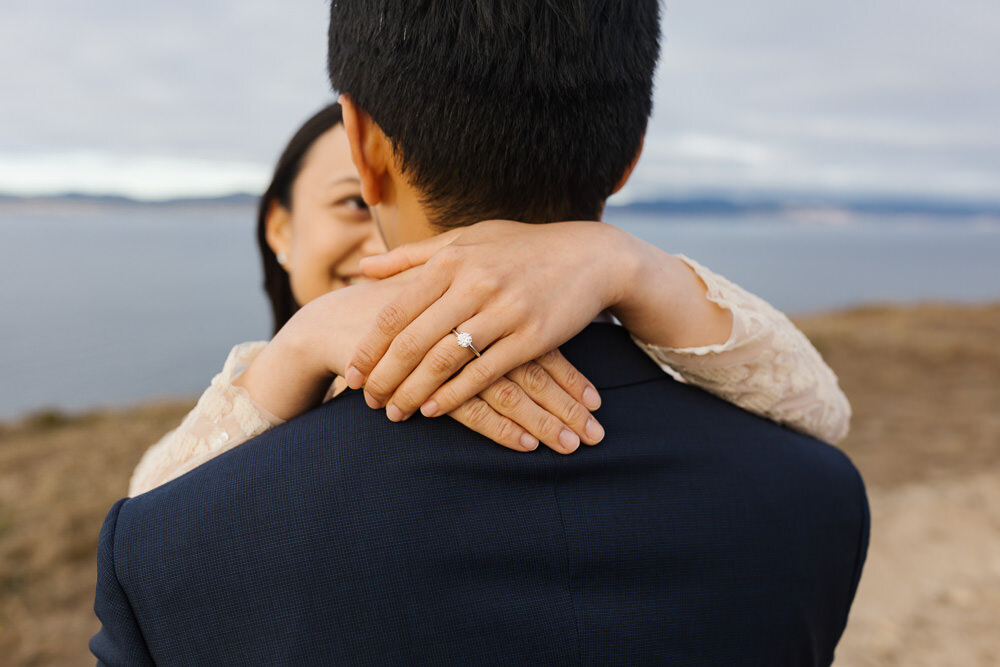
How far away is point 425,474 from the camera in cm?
96

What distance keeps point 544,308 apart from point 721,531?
500 millimetres

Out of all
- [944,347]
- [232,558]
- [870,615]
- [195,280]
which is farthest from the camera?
[195,280]

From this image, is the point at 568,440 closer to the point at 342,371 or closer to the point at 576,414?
the point at 576,414

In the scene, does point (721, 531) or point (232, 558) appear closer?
point (232, 558)

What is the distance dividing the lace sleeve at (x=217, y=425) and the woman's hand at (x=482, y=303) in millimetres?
254

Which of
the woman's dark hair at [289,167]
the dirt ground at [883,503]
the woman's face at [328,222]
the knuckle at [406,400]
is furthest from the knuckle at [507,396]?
the dirt ground at [883,503]

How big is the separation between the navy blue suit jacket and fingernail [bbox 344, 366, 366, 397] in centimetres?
5

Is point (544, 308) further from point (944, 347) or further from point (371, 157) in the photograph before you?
point (944, 347)

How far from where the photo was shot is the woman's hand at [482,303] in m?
0.94

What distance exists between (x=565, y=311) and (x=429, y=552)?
0.40 m

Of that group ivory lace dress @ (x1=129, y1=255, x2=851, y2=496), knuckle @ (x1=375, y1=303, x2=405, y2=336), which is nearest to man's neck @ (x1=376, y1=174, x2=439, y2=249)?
knuckle @ (x1=375, y1=303, x2=405, y2=336)

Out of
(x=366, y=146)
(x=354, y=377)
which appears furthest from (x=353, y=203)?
(x=354, y=377)

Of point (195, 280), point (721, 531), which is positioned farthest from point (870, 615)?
point (195, 280)

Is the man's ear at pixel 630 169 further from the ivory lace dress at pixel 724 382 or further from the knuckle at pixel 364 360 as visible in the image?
the knuckle at pixel 364 360
